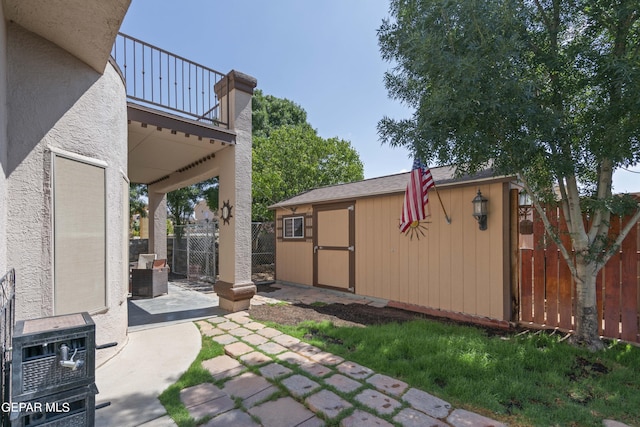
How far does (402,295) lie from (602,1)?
16.5ft

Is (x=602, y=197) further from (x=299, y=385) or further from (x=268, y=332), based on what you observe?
(x=268, y=332)

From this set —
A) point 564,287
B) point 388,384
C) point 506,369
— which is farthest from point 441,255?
point 388,384

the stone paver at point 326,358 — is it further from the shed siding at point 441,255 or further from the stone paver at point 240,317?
the shed siding at point 441,255

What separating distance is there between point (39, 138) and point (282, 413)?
3.11 metres

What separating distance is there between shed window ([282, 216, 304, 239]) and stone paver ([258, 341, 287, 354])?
5.03 m

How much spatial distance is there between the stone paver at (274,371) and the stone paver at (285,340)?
623 millimetres

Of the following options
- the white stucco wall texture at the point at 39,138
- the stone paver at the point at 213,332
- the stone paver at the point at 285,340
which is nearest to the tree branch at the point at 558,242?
the stone paver at the point at 285,340

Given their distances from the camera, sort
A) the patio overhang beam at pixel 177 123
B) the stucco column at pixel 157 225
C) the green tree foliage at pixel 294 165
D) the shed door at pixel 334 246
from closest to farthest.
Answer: the patio overhang beam at pixel 177 123
the shed door at pixel 334 246
the stucco column at pixel 157 225
the green tree foliage at pixel 294 165

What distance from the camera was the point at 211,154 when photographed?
19.7 ft

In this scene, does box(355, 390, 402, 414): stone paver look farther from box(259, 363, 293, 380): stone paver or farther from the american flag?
the american flag

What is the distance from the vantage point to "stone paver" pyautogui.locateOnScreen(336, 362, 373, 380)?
2.98 m

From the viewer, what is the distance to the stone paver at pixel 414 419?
2223mm

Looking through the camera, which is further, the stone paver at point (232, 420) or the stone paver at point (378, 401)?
the stone paver at point (378, 401)

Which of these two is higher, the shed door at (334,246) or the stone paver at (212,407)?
the shed door at (334,246)
